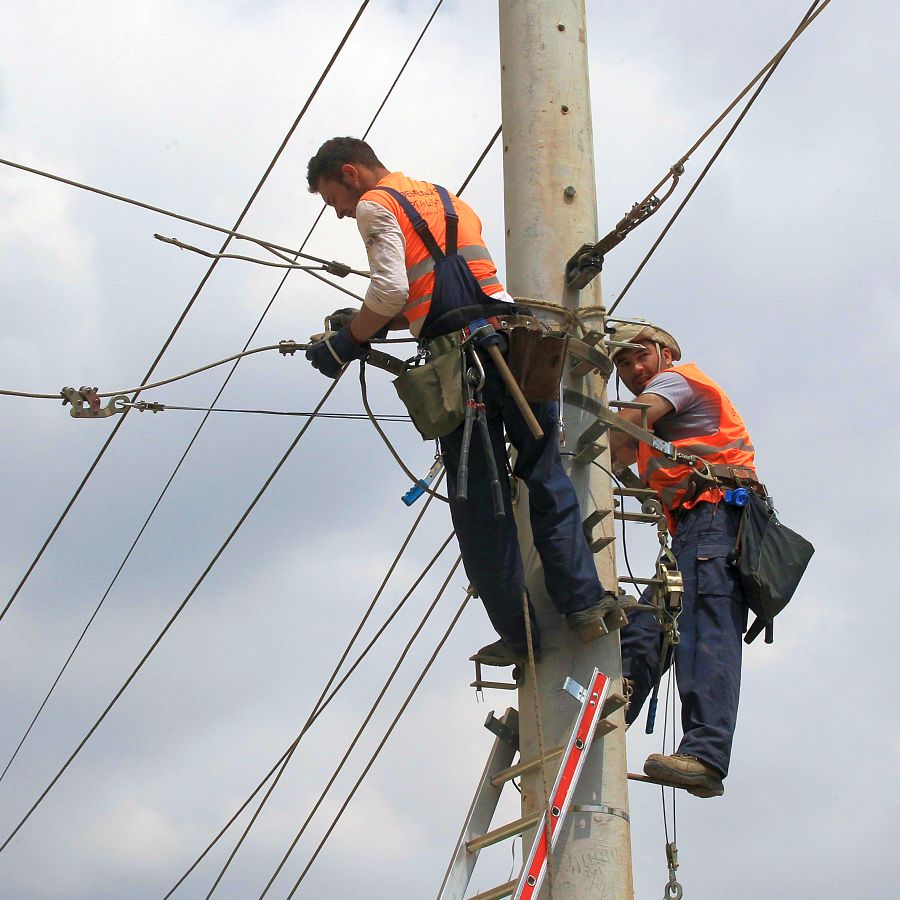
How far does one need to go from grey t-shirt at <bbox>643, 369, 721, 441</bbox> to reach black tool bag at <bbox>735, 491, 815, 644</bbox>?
0.35 meters

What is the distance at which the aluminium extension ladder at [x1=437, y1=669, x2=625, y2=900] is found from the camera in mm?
4051

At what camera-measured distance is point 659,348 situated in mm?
5504

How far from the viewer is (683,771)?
4508mm

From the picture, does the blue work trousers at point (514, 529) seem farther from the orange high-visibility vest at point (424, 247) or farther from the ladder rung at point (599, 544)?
the orange high-visibility vest at point (424, 247)

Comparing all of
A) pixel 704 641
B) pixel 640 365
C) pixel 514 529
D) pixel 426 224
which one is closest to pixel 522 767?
pixel 514 529

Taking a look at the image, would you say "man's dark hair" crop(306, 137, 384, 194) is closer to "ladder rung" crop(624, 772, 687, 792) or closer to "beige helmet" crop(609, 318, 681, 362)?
"beige helmet" crop(609, 318, 681, 362)

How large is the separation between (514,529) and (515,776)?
0.73 m

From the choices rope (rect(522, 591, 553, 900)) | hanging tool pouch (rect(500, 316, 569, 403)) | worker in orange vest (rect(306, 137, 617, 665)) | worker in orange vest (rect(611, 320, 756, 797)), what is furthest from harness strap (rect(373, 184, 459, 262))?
rope (rect(522, 591, 553, 900))


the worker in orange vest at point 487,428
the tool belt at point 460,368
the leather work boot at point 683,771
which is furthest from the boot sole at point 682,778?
the tool belt at point 460,368

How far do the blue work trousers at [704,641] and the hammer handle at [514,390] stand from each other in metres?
0.85

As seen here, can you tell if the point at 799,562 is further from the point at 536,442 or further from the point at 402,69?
the point at 402,69

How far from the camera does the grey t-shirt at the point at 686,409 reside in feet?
17.3

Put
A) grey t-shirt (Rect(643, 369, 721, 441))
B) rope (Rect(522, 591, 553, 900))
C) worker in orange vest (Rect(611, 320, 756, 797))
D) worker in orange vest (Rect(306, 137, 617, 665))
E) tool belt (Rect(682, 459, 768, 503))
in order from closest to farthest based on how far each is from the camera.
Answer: rope (Rect(522, 591, 553, 900))
worker in orange vest (Rect(306, 137, 617, 665))
worker in orange vest (Rect(611, 320, 756, 797))
tool belt (Rect(682, 459, 768, 503))
grey t-shirt (Rect(643, 369, 721, 441))

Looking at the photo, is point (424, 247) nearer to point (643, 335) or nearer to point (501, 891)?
point (643, 335)
